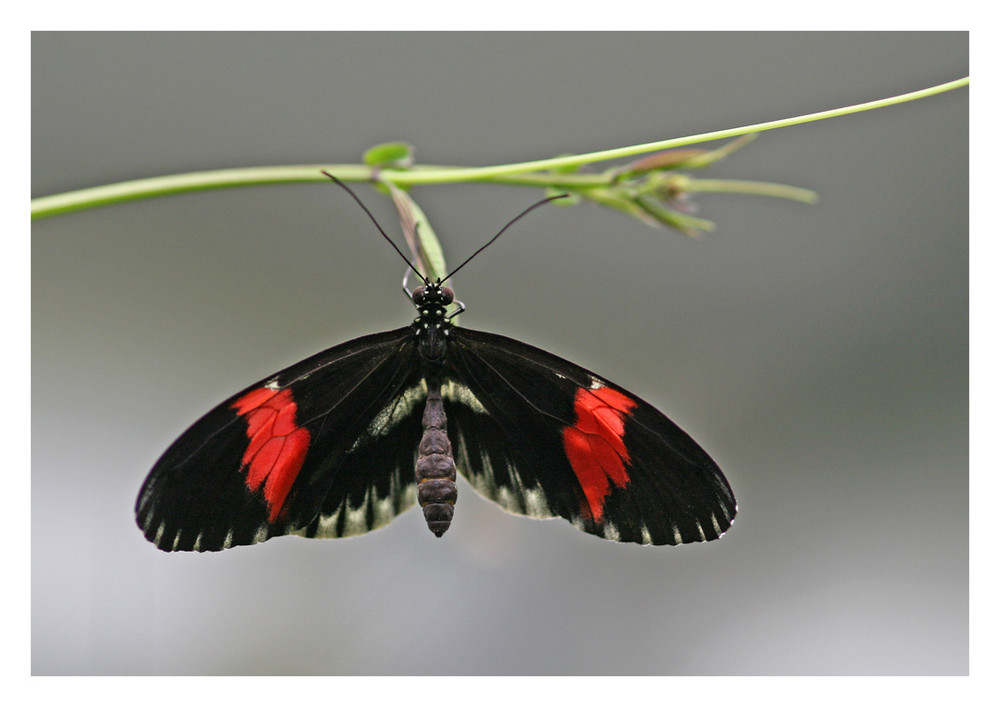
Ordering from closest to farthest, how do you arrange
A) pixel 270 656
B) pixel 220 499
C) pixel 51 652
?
pixel 220 499 → pixel 51 652 → pixel 270 656

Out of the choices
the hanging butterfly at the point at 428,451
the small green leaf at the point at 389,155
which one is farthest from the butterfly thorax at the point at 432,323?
the small green leaf at the point at 389,155

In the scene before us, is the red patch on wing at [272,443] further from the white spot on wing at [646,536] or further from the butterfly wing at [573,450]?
the white spot on wing at [646,536]

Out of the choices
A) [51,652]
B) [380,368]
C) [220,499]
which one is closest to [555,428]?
[380,368]

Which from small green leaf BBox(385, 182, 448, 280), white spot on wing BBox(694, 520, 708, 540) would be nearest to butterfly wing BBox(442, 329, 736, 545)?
white spot on wing BBox(694, 520, 708, 540)

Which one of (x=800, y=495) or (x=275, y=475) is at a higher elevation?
(x=800, y=495)

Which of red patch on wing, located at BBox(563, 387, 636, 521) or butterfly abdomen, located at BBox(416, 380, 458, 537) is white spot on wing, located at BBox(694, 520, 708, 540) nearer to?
red patch on wing, located at BBox(563, 387, 636, 521)

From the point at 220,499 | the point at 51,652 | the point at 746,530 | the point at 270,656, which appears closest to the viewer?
the point at 220,499

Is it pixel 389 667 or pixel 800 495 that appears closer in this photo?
pixel 389 667

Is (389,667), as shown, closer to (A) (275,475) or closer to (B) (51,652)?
(B) (51,652)
